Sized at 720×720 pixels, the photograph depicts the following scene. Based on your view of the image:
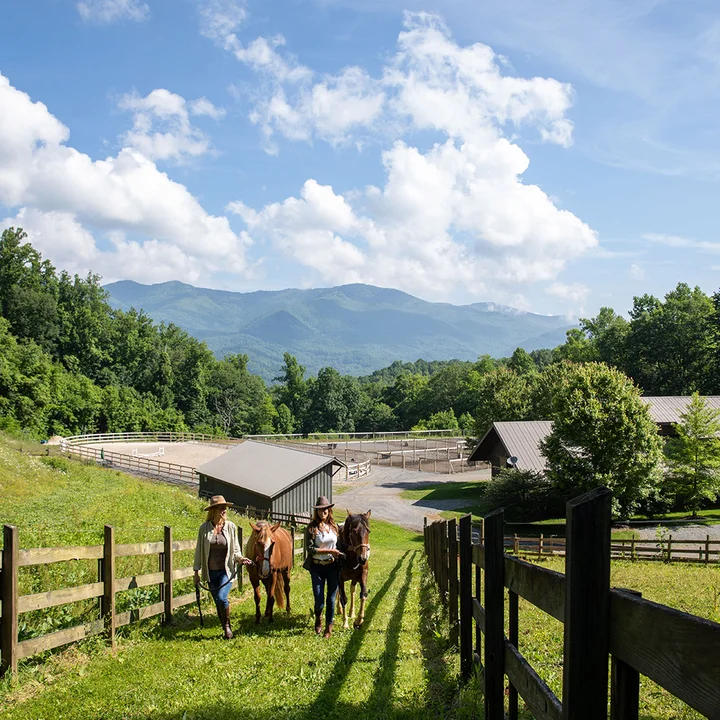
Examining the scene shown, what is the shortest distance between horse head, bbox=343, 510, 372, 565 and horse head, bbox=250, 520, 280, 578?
1.18m

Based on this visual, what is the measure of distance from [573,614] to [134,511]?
789 inches

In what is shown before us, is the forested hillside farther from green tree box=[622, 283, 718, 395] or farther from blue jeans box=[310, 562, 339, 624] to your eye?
blue jeans box=[310, 562, 339, 624]

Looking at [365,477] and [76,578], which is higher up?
[76,578]

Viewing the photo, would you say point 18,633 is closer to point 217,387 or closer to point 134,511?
point 134,511

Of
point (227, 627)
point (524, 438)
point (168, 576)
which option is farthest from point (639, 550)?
point (168, 576)

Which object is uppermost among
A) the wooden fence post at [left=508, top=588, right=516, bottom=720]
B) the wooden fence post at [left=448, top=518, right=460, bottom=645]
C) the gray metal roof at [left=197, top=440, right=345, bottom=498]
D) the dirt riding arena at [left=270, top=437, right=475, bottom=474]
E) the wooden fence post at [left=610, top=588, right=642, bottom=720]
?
the wooden fence post at [left=610, top=588, right=642, bottom=720]

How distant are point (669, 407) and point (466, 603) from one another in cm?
4780

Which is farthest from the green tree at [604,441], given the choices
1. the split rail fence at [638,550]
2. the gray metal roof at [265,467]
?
the gray metal roof at [265,467]

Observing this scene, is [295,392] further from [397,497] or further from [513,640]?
[513,640]

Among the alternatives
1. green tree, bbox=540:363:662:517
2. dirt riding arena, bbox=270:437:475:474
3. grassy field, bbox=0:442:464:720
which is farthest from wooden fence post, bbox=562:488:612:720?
dirt riding arena, bbox=270:437:475:474

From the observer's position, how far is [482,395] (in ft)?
178

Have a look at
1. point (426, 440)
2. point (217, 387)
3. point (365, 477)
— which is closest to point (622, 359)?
point (426, 440)

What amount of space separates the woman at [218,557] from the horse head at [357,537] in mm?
1599

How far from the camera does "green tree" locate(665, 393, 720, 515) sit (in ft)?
109
